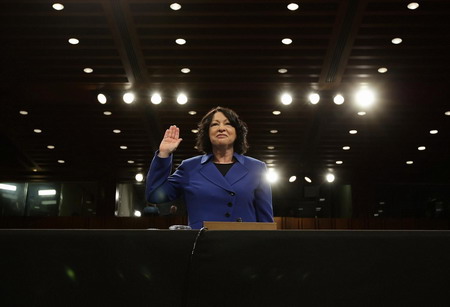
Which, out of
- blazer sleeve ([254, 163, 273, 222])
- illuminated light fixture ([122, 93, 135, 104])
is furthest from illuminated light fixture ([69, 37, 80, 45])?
blazer sleeve ([254, 163, 273, 222])

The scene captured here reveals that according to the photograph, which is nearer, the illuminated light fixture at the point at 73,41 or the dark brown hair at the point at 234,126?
the dark brown hair at the point at 234,126

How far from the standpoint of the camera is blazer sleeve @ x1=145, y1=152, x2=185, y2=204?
1.99 m

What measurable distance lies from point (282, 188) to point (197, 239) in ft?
41.4

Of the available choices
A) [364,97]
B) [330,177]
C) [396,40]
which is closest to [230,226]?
[396,40]

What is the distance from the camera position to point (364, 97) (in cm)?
Answer: 888

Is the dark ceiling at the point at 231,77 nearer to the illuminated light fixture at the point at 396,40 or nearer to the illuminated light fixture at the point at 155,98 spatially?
the illuminated light fixture at the point at 396,40

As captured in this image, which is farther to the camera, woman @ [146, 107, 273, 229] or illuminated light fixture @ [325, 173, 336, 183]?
illuminated light fixture @ [325, 173, 336, 183]

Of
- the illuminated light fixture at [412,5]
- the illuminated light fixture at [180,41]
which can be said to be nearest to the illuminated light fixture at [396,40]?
the illuminated light fixture at [412,5]

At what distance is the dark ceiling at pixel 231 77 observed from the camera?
24.0 feet

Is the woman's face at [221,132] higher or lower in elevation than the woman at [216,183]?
higher

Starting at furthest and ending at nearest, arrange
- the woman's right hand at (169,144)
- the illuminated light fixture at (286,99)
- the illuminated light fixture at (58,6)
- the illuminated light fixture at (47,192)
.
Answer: the illuminated light fixture at (47,192) → the illuminated light fixture at (286,99) → the illuminated light fixture at (58,6) → the woman's right hand at (169,144)

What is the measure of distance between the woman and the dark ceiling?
5.31 metres

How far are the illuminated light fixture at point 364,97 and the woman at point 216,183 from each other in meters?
7.12

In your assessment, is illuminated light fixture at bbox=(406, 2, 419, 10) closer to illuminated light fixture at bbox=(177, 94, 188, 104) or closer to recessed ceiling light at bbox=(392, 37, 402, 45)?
recessed ceiling light at bbox=(392, 37, 402, 45)
